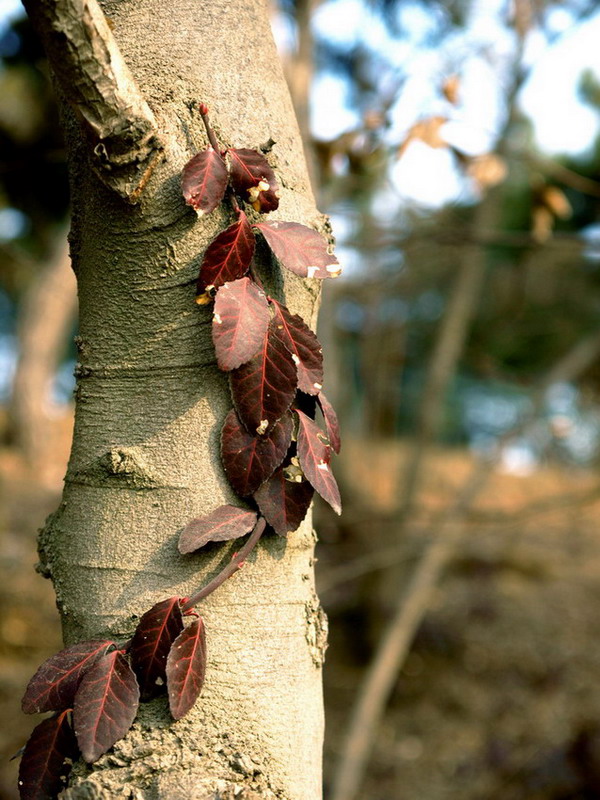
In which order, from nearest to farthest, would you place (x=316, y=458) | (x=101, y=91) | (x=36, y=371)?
(x=101, y=91) < (x=316, y=458) < (x=36, y=371)

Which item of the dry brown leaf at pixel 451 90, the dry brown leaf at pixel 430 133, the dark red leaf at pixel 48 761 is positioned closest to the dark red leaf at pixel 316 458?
the dark red leaf at pixel 48 761

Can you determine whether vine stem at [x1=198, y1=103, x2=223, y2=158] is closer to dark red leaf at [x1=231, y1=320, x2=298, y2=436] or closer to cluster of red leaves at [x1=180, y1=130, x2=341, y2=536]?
cluster of red leaves at [x1=180, y1=130, x2=341, y2=536]

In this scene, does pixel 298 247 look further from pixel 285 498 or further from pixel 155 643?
pixel 155 643

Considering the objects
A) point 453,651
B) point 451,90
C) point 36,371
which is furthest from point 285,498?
point 36,371

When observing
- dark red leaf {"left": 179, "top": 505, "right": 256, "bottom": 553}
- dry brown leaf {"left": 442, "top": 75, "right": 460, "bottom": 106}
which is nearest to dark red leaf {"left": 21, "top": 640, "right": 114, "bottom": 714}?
dark red leaf {"left": 179, "top": 505, "right": 256, "bottom": 553}

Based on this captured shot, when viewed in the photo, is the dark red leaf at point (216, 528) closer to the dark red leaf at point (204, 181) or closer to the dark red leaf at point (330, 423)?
the dark red leaf at point (330, 423)

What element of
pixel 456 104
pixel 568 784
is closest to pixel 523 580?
pixel 568 784
